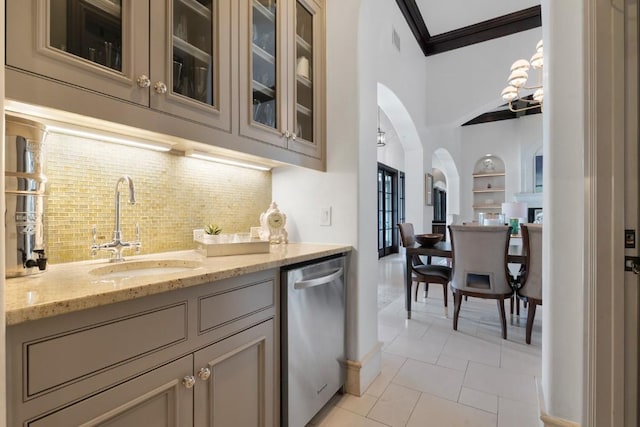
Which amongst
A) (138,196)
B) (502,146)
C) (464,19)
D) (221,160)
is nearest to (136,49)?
(138,196)

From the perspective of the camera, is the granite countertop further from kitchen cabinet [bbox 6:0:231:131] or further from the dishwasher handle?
kitchen cabinet [bbox 6:0:231:131]

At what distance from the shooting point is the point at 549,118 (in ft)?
4.75

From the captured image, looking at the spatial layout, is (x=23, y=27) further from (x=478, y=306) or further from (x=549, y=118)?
(x=478, y=306)

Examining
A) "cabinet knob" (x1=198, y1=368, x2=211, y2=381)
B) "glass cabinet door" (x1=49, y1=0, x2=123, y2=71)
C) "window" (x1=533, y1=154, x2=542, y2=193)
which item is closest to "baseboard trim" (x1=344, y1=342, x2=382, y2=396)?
"cabinet knob" (x1=198, y1=368, x2=211, y2=381)

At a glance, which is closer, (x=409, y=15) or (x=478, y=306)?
(x=478, y=306)

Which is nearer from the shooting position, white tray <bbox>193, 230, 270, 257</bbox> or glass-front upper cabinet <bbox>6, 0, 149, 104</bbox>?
glass-front upper cabinet <bbox>6, 0, 149, 104</bbox>

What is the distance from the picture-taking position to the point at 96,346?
2.46 ft

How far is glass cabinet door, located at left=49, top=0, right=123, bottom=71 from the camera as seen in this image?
2.90ft

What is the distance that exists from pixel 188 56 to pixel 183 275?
0.92 metres

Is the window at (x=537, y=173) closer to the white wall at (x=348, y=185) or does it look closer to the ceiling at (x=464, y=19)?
the ceiling at (x=464, y=19)

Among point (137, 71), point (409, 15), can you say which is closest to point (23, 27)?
point (137, 71)

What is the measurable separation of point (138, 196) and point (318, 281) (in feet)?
3.22

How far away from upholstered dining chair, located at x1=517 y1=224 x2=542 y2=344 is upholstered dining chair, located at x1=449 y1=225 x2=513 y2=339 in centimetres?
15

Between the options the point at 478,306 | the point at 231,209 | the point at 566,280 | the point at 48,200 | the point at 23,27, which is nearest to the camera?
the point at 23,27
